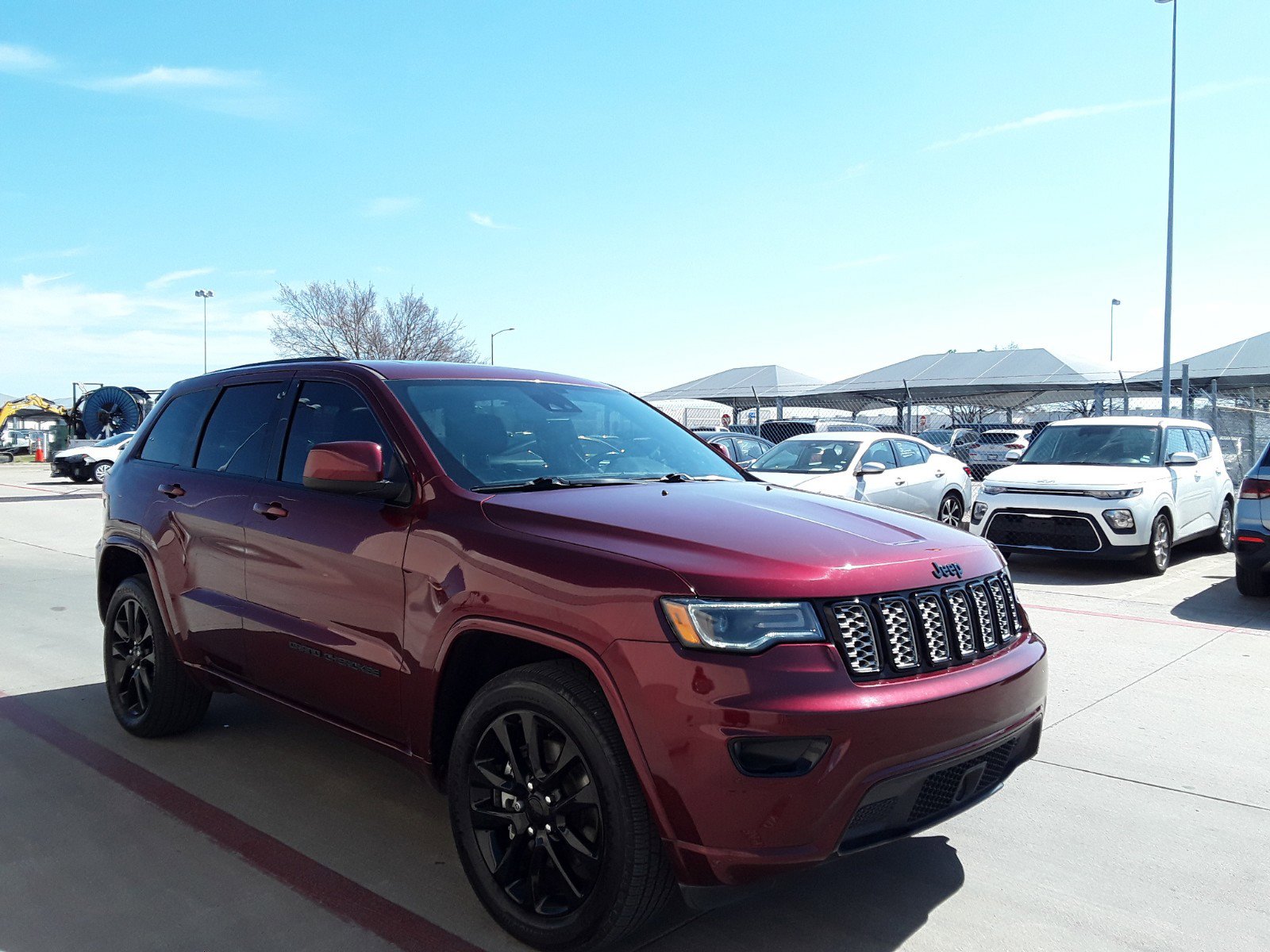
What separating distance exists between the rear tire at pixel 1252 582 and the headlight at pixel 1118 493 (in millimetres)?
1287

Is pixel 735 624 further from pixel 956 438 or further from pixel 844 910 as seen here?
pixel 956 438

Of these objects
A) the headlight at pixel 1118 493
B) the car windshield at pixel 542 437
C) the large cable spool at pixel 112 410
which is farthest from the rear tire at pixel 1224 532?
the large cable spool at pixel 112 410

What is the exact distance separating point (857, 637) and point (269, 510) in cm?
240

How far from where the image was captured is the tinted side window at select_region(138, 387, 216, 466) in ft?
15.7

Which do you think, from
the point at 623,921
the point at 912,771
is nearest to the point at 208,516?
the point at 623,921

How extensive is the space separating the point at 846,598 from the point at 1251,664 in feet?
16.8

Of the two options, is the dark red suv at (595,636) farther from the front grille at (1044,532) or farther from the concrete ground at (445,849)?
the front grille at (1044,532)

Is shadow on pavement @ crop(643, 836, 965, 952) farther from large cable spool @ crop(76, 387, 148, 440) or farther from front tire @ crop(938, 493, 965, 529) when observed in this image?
large cable spool @ crop(76, 387, 148, 440)

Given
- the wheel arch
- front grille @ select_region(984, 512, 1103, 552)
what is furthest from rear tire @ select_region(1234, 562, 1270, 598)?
the wheel arch

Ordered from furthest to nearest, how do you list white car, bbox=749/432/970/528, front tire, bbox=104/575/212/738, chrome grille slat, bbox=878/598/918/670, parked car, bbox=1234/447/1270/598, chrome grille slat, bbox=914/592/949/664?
1. white car, bbox=749/432/970/528
2. parked car, bbox=1234/447/1270/598
3. front tire, bbox=104/575/212/738
4. chrome grille slat, bbox=914/592/949/664
5. chrome grille slat, bbox=878/598/918/670

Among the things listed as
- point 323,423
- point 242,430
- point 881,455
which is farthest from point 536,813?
point 881,455

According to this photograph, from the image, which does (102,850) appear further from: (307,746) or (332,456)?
(332,456)

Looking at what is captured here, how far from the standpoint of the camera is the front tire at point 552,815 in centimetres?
264

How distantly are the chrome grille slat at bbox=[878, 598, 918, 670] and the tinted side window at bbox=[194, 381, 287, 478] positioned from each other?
8.70 feet
